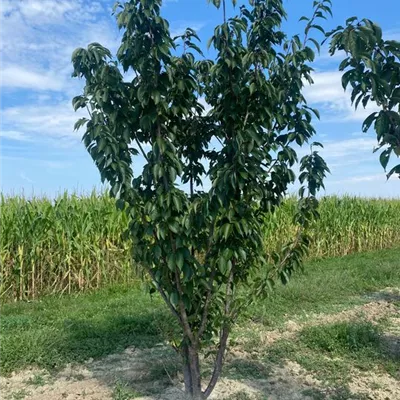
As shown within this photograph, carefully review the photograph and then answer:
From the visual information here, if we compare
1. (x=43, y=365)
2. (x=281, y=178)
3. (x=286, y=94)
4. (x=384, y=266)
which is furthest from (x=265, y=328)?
(x=384, y=266)

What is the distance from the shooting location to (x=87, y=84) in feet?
11.8

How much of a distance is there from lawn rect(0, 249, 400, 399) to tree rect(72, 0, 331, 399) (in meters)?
0.63

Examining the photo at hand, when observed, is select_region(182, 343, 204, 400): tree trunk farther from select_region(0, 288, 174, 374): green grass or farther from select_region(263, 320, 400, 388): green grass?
select_region(263, 320, 400, 388): green grass

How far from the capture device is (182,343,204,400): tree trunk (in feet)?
12.6

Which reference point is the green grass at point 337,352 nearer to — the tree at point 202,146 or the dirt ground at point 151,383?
the dirt ground at point 151,383

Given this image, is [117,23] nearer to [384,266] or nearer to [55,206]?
[55,206]

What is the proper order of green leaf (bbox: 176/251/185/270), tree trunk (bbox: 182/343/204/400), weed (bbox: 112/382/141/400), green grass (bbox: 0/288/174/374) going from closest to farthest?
green leaf (bbox: 176/251/185/270), tree trunk (bbox: 182/343/204/400), weed (bbox: 112/382/141/400), green grass (bbox: 0/288/174/374)

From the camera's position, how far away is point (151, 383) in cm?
482

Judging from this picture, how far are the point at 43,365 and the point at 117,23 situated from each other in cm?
384

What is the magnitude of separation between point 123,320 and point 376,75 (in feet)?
17.8

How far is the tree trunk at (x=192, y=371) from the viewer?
383 cm

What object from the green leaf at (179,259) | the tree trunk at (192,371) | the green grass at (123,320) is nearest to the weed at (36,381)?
the green grass at (123,320)

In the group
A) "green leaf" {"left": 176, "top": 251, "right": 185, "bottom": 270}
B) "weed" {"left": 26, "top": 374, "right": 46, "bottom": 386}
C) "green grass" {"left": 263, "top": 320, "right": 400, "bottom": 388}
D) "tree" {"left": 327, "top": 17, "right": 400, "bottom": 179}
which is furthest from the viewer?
"green grass" {"left": 263, "top": 320, "right": 400, "bottom": 388}

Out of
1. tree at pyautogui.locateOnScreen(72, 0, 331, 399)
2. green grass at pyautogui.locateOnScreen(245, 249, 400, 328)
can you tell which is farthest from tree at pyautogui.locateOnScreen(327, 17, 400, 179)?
green grass at pyautogui.locateOnScreen(245, 249, 400, 328)
